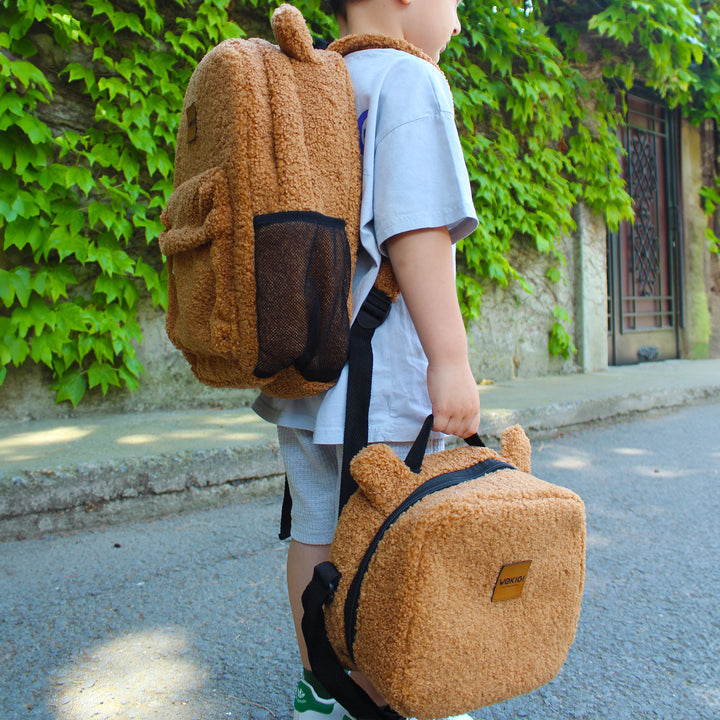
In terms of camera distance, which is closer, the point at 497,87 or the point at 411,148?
→ the point at 411,148

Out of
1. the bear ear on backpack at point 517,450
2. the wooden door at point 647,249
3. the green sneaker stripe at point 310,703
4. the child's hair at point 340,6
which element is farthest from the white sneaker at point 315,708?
the wooden door at point 647,249

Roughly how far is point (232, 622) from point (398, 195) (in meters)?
1.15

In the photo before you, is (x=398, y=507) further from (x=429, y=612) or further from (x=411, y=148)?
(x=411, y=148)

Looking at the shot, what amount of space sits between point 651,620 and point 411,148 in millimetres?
1316

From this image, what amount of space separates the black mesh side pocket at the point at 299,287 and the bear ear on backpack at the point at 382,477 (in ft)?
0.47

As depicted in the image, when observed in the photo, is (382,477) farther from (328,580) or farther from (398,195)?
(398,195)

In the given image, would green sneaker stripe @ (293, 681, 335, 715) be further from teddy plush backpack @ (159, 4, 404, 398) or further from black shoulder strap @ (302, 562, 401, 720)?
teddy plush backpack @ (159, 4, 404, 398)

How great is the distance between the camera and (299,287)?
2.63 feet

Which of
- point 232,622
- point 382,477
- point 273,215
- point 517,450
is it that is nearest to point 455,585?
point 382,477

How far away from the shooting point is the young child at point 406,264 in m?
0.87

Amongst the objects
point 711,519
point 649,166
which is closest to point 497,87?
point 649,166

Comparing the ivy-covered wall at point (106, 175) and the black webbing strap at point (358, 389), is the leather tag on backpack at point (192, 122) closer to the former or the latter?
the black webbing strap at point (358, 389)

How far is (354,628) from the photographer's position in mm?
817

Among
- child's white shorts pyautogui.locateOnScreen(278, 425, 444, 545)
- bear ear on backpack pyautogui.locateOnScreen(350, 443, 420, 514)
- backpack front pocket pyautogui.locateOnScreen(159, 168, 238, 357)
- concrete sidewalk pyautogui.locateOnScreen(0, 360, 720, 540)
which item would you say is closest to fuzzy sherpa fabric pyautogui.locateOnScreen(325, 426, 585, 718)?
bear ear on backpack pyautogui.locateOnScreen(350, 443, 420, 514)
